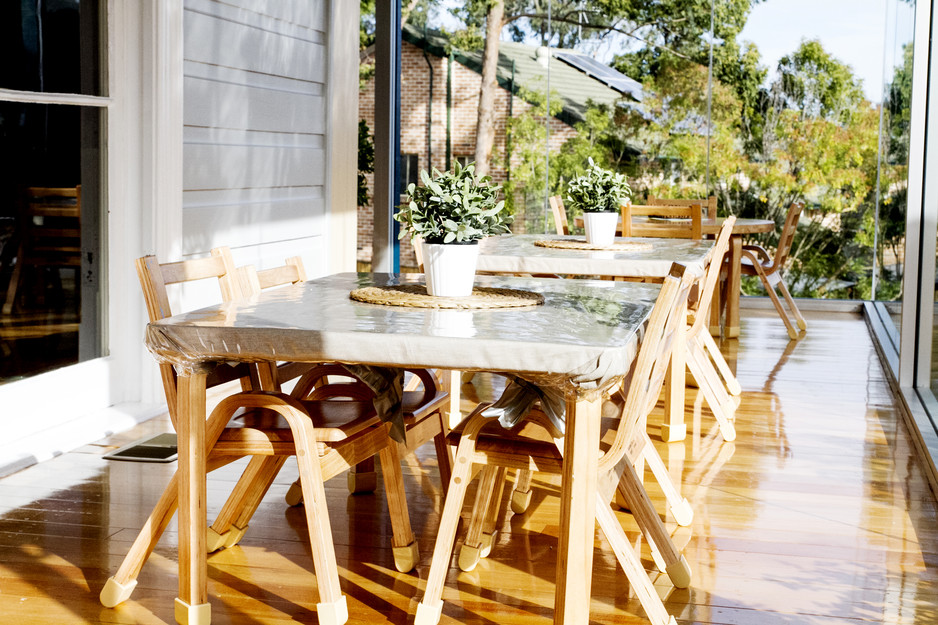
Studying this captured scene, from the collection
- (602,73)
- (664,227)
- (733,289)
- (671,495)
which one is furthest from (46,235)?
(602,73)

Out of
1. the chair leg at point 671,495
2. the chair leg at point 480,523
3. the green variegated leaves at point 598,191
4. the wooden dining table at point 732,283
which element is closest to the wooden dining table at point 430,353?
the chair leg at point 480,523

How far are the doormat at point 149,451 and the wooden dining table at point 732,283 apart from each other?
3565 millimetres

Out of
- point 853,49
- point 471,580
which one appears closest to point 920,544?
point 471,580

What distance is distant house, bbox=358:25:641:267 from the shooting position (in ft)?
30.7

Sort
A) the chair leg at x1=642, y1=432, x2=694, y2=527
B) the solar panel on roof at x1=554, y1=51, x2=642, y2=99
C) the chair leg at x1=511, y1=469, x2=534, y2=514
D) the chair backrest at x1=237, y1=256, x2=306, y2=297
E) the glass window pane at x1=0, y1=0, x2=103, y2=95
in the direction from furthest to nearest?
1. the solar panel on roof at x1=554, y1=51, x2=642, y2=99
2. the glass window pane at x1=0, y1=0, x2=103, y2=95
3. the chair leg at x1=511, y1=469, x2=534, y2=514
4. the chair leg at x1=642, y1=432, x2=694, y2=527
5. the chair backrest at x1=237, y1=256, x2=306, y2=297

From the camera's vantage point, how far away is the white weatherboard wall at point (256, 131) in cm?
498

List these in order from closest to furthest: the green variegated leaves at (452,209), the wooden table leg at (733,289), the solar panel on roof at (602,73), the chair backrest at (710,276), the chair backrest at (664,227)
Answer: the green variegated leaves at (452,209)
the chair backrest at (710,276)
the chair backrest at (664,227)
the wooden table leg at (733,289)
the solar panel on roof at (602,73)

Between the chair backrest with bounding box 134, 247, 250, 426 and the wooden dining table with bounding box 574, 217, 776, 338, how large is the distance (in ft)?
14.1

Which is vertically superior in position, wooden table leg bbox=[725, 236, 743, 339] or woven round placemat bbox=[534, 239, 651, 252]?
woven round placemat bbox=[534, 239, 651, 252]

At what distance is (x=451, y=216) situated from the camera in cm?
279

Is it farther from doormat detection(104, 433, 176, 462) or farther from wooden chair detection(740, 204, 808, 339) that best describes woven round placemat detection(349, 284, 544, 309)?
wooden chair detection(740, 204, 808, 339)

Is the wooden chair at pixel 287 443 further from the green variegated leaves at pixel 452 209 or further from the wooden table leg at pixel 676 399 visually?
the wooden table leg at pixel 676 399

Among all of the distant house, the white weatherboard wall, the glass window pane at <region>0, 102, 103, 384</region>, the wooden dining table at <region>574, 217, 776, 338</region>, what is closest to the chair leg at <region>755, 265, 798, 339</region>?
the wooden dining table at <region>574, 217, 776, 338</region>

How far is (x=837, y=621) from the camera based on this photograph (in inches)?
105
